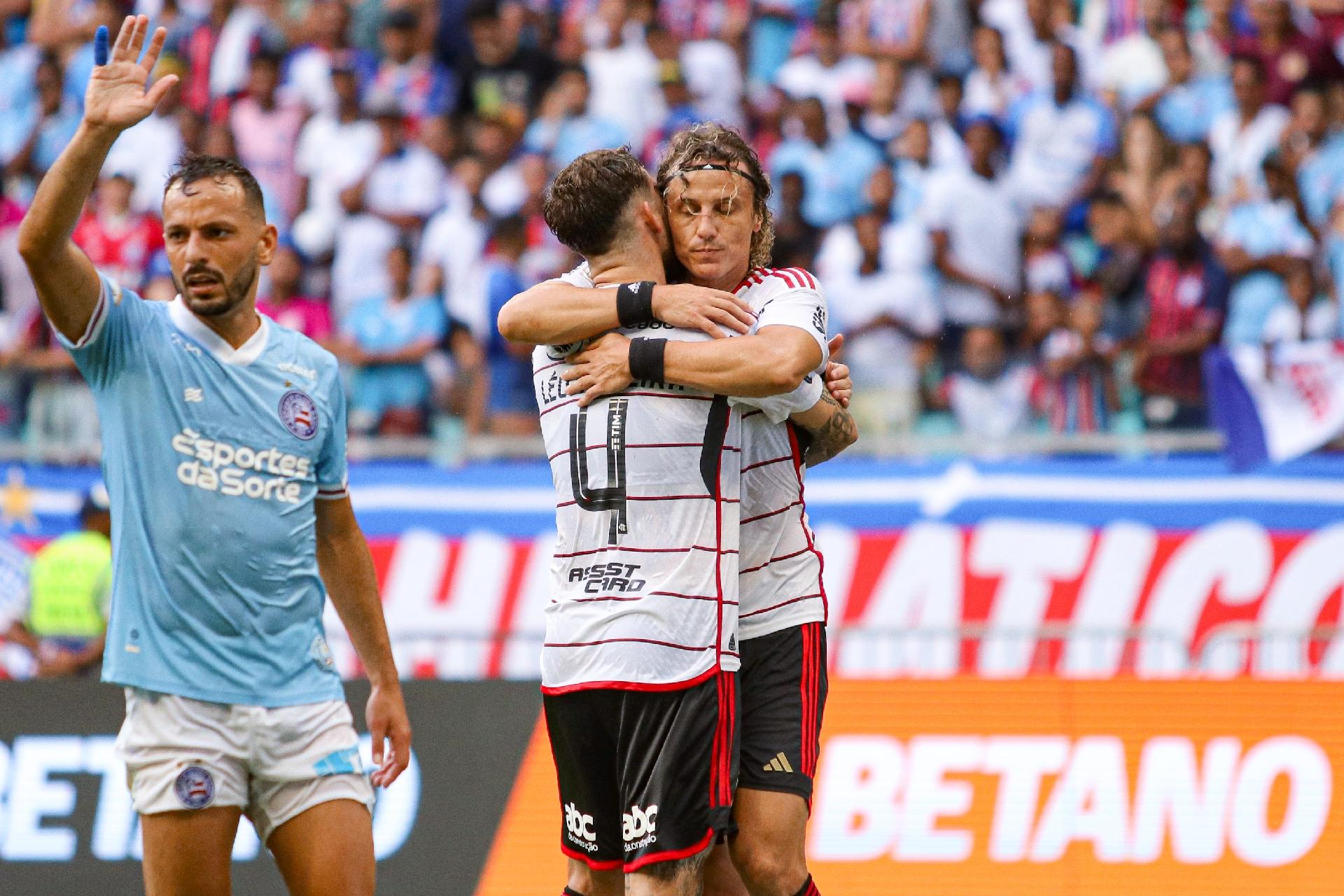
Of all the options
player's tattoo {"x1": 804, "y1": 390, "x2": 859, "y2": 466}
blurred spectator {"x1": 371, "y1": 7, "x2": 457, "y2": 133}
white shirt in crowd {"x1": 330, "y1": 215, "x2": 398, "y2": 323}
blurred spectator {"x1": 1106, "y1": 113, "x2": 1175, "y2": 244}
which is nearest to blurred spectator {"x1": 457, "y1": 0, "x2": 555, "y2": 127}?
blurred spectator {"x1": 371, "y1": 7, "x2": 457, "y2": 133}

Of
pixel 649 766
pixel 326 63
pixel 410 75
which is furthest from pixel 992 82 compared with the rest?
Result: pixel 649 766

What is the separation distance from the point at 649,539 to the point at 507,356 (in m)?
7.31

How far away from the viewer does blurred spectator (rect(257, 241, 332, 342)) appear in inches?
493

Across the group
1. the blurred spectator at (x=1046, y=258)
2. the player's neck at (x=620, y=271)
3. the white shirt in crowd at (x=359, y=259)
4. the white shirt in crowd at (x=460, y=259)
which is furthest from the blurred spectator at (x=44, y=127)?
the player's neck at (x=620, y=271)

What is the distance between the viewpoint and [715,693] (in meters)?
4.71

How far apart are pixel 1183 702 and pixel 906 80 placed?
23.0ft

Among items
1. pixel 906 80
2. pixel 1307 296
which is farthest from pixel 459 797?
pixel 906 80

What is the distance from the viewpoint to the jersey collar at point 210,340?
5.20m

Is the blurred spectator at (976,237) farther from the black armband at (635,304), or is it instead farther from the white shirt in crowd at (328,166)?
the black armband at (635,304)

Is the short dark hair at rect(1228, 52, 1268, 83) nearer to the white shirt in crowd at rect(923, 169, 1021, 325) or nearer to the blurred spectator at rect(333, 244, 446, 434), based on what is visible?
the white shirt in crowd at rect(923, 169, 1021, 325)

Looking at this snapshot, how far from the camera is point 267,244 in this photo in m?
5.33

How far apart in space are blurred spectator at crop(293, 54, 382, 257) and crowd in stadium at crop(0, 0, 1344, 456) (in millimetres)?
29

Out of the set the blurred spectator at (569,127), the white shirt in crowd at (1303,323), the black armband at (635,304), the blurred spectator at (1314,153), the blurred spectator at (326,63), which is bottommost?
the white shirt in crowd at (1303,323)

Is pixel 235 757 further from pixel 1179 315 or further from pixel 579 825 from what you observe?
pixel 1179 315
